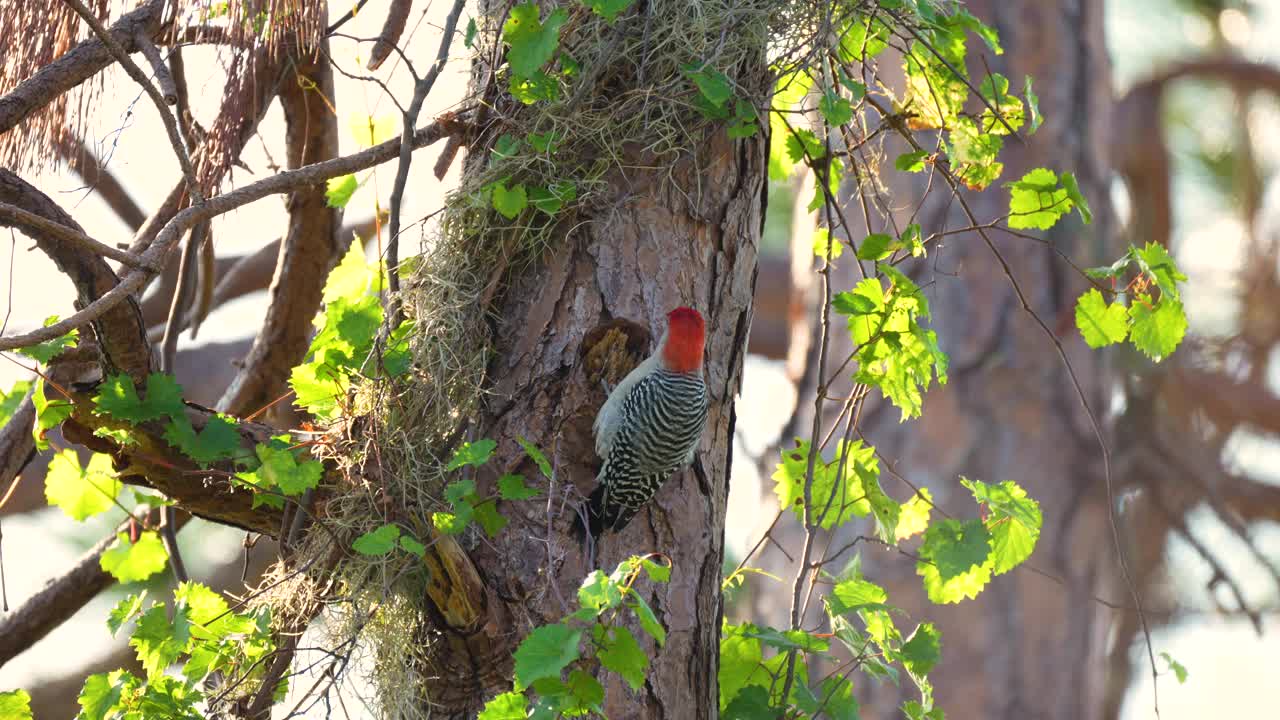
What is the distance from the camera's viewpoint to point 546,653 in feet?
5.48

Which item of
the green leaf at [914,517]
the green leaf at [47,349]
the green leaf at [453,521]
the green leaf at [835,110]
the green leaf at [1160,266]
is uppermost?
the green leaf at [835,110]

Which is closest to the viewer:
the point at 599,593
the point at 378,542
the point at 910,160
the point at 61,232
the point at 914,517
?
the point at 599,593

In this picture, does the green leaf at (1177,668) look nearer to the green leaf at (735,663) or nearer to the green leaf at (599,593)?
the green leaf at (735,663)

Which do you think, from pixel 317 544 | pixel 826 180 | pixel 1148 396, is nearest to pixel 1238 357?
pixel 1148 396

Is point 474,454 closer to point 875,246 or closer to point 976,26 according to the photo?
point 875,246

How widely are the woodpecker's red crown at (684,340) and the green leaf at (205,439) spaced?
2.83 ft

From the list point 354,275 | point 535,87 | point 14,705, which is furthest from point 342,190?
point 14,705

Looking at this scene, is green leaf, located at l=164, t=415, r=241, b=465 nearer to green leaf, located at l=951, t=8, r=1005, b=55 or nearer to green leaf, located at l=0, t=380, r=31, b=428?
green leaf, located at l=0, t=380, r=31, b=428

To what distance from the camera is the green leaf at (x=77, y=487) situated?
9.07 feet

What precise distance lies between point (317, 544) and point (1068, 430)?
315 cm

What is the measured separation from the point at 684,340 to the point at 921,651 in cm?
76

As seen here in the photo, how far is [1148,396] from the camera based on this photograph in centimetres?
557

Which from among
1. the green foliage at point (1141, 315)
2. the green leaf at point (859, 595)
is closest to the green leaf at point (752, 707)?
the green leaf at point (859, 595)

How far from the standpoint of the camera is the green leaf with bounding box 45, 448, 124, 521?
2.76 m
